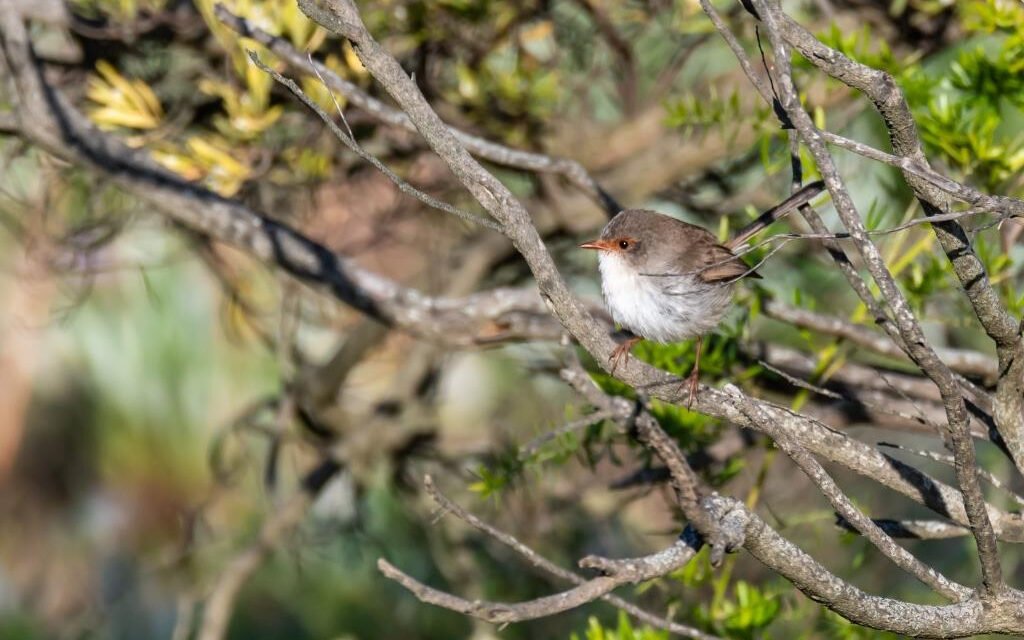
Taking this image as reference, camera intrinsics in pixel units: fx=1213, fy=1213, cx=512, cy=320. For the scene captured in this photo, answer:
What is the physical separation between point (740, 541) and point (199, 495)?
654 centimetres

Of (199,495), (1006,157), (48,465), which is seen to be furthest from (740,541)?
(48,465)

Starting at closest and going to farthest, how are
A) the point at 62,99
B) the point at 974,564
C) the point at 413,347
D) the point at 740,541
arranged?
the point at 740,541 < the point at 62,99 < the point at 974,564 < the point at 413,347

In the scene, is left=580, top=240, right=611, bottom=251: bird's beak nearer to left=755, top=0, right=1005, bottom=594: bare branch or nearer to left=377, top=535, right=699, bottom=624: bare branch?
left=755, top=0, right=1005, bottom=594: bare branch

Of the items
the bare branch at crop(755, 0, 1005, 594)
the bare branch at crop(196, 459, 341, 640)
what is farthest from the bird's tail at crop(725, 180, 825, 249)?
the bare branch at crop(196, 459, 341, 640)

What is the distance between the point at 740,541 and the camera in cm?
212

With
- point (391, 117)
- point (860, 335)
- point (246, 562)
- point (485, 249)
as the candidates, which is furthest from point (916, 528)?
point (246, 562)

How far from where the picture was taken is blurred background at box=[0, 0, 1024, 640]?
3750 mm

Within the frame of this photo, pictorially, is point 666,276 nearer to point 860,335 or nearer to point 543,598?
point 860,335

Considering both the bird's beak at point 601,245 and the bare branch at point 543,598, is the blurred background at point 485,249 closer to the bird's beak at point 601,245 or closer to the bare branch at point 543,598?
the bird's beak at point 601,245

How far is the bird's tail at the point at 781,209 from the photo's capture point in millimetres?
2785

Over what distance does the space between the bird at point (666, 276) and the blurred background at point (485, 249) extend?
0.16 meters

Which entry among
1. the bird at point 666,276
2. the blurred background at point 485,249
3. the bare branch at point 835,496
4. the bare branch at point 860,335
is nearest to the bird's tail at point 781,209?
the bird at point 666,276

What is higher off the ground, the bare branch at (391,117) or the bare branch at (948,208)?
the bare branch at (948,208)

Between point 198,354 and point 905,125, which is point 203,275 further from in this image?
point 905,125
